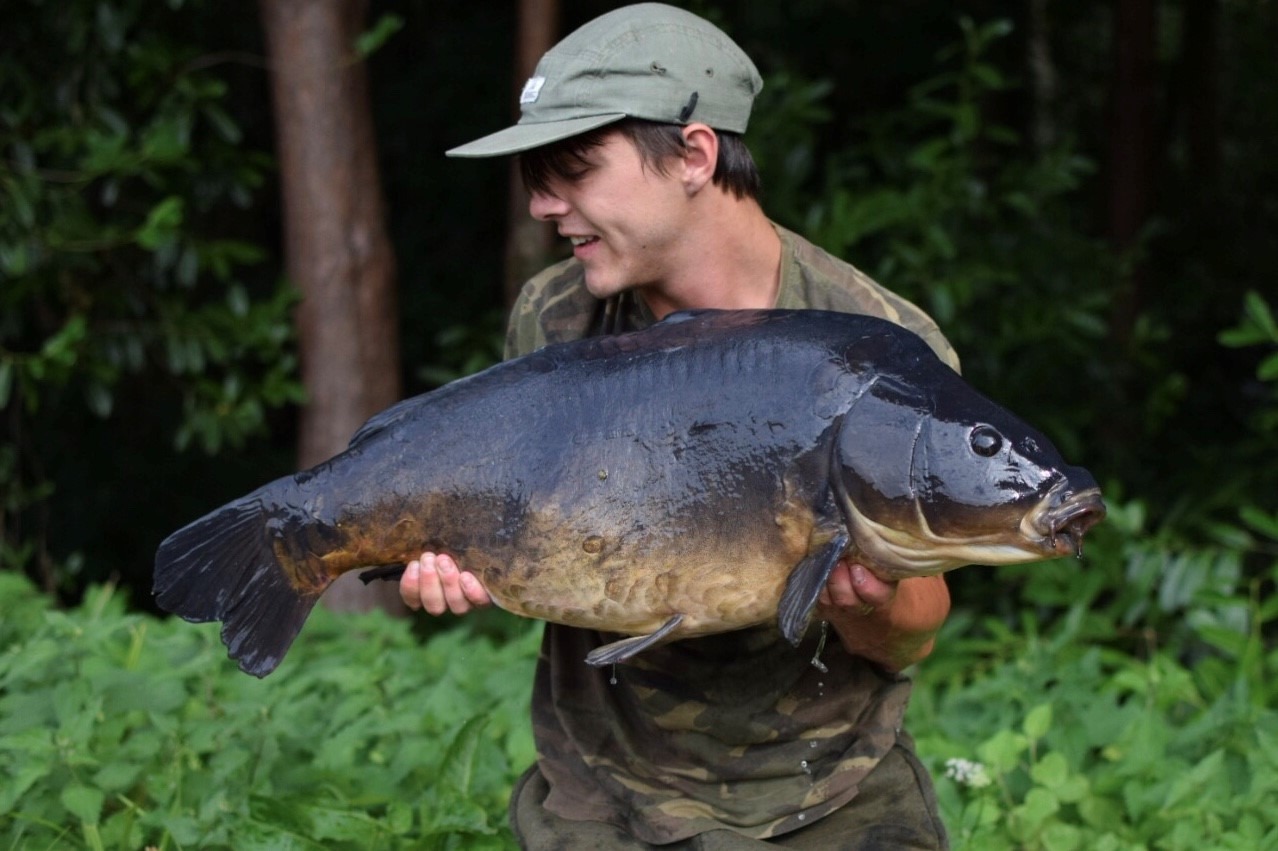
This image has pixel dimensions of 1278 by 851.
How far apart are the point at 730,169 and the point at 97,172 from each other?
2916 mm

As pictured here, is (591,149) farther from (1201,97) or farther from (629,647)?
(1201,97)

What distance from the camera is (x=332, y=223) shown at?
16.8 ft

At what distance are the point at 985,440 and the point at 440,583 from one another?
0.78 metres

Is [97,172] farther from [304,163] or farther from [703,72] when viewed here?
[703,72]

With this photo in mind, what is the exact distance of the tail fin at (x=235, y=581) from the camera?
2326 mm

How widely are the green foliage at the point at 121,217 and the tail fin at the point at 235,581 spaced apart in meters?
2.54

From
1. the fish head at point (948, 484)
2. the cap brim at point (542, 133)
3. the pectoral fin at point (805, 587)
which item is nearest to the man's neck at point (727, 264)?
the cap brim at point (542, 133)

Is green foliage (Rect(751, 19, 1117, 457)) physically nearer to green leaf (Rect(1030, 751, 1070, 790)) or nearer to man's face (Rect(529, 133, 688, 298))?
green leaf (Rect(1030, 751, 1070, 790))

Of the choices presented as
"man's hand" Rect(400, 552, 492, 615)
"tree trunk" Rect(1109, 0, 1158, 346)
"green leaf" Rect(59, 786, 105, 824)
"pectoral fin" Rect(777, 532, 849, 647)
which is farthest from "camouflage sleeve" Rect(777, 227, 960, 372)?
"tree trunk" Rect(1109, 0, 1158, 346)

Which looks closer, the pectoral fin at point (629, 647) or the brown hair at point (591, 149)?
the pectoral fin at point (629, 647)

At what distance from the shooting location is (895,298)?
8.82 feet

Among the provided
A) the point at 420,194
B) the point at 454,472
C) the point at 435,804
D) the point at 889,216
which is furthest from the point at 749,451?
the point at 420,194

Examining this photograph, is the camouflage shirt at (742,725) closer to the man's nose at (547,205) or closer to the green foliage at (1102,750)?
the man's nose at (547,205)

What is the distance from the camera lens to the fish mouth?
Result: 204 centimetres
